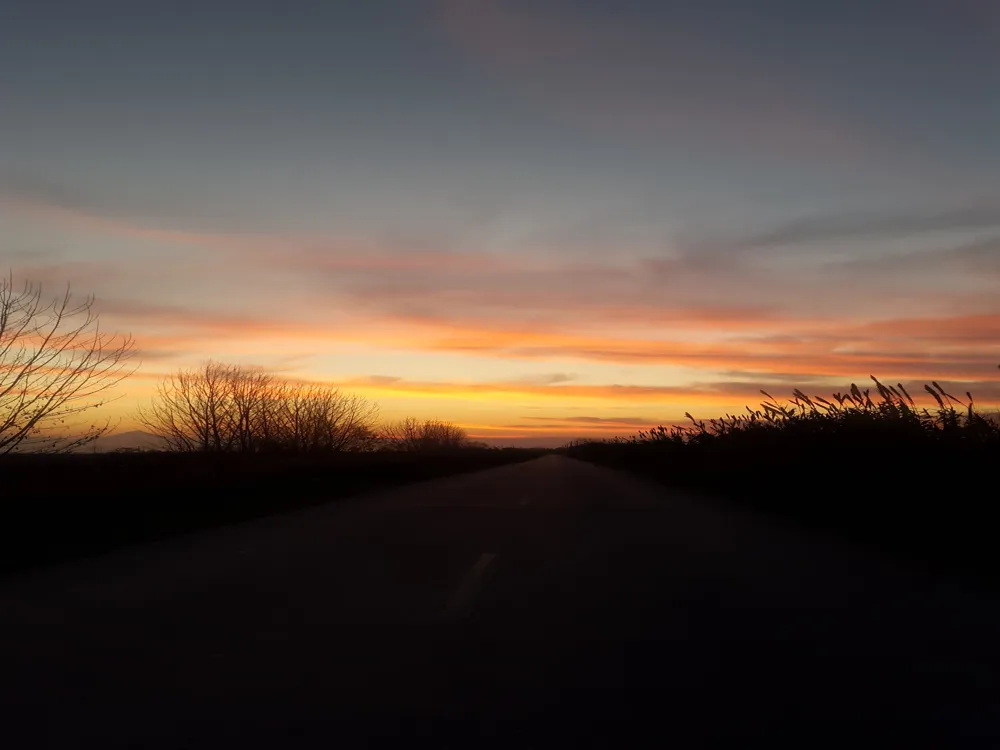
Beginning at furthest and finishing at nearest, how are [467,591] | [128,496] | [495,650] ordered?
[128,496] → [467,591] → [495,650]

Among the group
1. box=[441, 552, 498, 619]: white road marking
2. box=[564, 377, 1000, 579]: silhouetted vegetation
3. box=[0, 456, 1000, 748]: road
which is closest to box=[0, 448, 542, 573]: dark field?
box=[0, 456, 1000, 748]: road

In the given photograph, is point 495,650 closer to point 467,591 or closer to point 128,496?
point 467,591

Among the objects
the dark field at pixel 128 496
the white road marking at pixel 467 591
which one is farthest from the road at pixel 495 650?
the dark field at pixel 128 496

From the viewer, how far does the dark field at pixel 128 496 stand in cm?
1385

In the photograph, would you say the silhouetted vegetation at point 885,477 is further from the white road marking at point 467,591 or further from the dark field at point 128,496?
the dark field at point 128,496

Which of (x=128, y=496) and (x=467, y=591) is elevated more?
(x=128, y=496)

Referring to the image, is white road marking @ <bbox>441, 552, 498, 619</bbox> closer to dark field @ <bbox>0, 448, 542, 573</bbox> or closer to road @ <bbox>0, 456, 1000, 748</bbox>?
road @ <bbox>0, 456, 1000, 748</bbox>

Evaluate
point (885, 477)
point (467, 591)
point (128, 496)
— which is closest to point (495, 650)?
point (467, 591)

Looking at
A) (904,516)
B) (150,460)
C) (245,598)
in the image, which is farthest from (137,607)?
(150,460)

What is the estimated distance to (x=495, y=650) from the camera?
250 inches

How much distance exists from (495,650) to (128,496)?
54.8ft

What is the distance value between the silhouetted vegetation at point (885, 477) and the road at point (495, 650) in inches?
96.3

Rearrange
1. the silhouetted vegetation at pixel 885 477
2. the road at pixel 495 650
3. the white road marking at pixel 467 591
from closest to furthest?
the road at pixel 495 650 → the white road marking at pixel 467 591 → the silhouetted vegetation at pixel 885 477

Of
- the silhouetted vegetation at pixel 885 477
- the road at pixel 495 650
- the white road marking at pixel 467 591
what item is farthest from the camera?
the silhouetted vegetation at pixel 885 477
